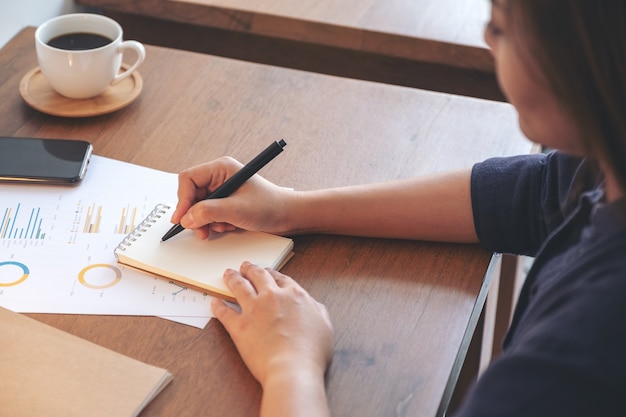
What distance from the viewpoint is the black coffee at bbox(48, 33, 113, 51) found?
1.10 meters

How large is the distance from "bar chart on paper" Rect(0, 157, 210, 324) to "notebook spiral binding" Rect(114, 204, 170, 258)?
12mm

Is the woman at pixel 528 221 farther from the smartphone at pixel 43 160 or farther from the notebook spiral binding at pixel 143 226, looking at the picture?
the smartphone at pixel 43 160

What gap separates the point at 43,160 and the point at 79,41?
0.22m

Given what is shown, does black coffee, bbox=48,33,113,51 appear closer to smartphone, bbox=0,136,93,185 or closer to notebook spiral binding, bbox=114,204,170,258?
smartphone, bbox=0,136,93,185

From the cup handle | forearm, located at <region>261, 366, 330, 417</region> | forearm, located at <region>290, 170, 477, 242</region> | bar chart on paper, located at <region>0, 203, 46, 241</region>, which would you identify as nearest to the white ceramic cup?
the cup handle

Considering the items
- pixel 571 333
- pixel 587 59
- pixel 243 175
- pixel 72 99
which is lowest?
pixel 72 99

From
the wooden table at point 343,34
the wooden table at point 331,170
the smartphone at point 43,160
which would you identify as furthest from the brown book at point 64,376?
the wooden table at point 343,34

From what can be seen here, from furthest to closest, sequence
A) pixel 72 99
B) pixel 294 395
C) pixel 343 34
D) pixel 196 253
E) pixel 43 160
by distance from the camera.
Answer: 1. pixel 343 34
2. pixel 72 99
3. pixel 43 160
4. pixel 196 253
5. pixel 294 395

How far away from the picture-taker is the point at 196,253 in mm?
854

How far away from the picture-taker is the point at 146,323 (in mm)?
772

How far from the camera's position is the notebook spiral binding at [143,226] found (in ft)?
2.79

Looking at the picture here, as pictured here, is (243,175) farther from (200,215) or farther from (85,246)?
(85,246)

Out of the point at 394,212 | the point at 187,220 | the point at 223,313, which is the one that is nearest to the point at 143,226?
the point at 187,220

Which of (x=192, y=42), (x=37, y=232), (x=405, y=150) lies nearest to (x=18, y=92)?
(x=37, y=232)
